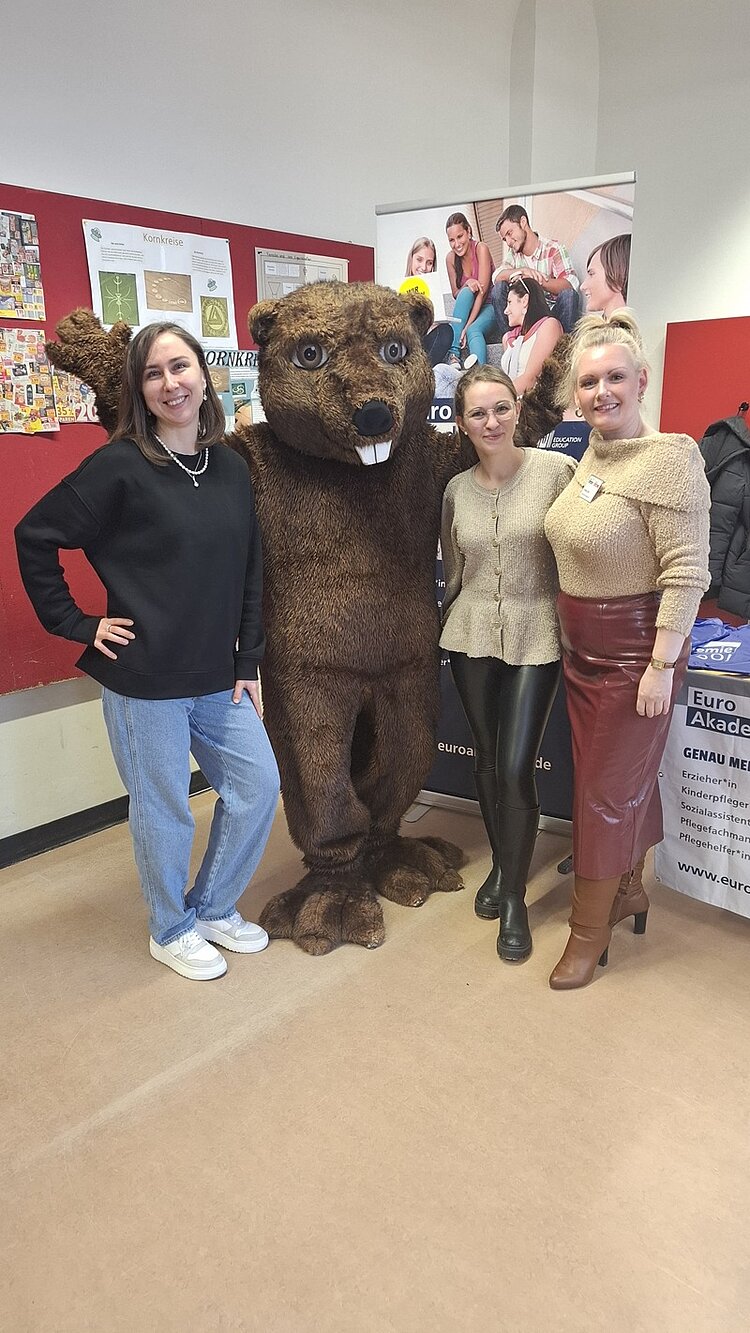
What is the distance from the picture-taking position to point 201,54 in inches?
116

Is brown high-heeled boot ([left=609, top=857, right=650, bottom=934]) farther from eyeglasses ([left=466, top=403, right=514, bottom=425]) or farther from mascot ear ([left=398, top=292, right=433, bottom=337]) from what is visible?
mascot ear ([left=398, top=292, right=433, bottom=337])

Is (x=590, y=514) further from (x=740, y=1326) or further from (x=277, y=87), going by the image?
(x=277, y=87)

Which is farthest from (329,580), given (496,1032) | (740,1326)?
(740,1326)

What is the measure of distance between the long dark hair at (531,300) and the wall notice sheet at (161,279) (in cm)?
108

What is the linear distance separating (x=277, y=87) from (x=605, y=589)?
2.45 metres

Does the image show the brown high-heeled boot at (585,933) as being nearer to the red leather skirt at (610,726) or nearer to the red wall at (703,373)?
the red leather skirt at (610,726)

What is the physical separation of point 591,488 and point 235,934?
1438 millimetres

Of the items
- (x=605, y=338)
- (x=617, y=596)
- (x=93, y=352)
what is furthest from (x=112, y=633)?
(x=605, y=338)

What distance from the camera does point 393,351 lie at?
2.11 meters

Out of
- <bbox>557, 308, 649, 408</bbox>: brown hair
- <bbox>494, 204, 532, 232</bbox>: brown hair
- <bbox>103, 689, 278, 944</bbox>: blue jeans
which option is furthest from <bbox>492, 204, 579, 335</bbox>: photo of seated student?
<bbox>103, 689, 278, 944</bbox>: blue jeans

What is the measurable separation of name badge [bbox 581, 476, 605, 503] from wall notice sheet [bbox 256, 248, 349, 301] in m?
1.67

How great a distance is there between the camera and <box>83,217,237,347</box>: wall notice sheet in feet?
9.12

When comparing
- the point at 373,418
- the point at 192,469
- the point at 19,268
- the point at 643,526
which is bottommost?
the point at 643,526

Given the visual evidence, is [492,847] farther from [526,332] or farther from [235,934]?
[526,332]
